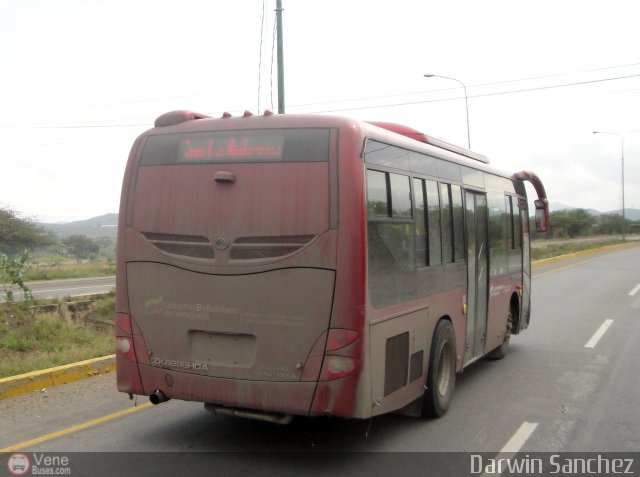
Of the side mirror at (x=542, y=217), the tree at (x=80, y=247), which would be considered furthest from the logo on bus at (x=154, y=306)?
the tree at (x=80, y=247)

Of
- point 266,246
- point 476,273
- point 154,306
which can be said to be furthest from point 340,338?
point 476,273

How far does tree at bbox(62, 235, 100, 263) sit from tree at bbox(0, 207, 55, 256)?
2219cm

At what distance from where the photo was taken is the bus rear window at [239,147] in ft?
18.6

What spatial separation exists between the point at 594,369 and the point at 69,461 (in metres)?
7.08

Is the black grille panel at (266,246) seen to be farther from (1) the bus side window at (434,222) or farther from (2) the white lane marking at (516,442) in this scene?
(2) the white lane marking at (516,442)

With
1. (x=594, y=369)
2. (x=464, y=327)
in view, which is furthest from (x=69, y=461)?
(x=594, y=369)

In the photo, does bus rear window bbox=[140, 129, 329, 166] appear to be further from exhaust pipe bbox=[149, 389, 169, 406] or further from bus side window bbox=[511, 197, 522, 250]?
bus side window bbox=[511, 197, 522, 250]

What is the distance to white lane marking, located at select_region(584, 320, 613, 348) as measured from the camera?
1176 centimetres

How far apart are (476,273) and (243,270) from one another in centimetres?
394

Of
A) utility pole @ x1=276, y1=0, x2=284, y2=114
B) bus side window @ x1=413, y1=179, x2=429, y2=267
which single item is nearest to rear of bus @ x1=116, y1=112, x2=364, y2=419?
bus side window @ x1=413, y1=179, x2=429, y2=267

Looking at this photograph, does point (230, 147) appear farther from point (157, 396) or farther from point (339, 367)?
point (157, 396)

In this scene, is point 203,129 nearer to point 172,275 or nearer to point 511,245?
point 172,275

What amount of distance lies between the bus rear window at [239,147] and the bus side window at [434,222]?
183 centimetres

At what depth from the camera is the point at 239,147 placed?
5895 millimetres
